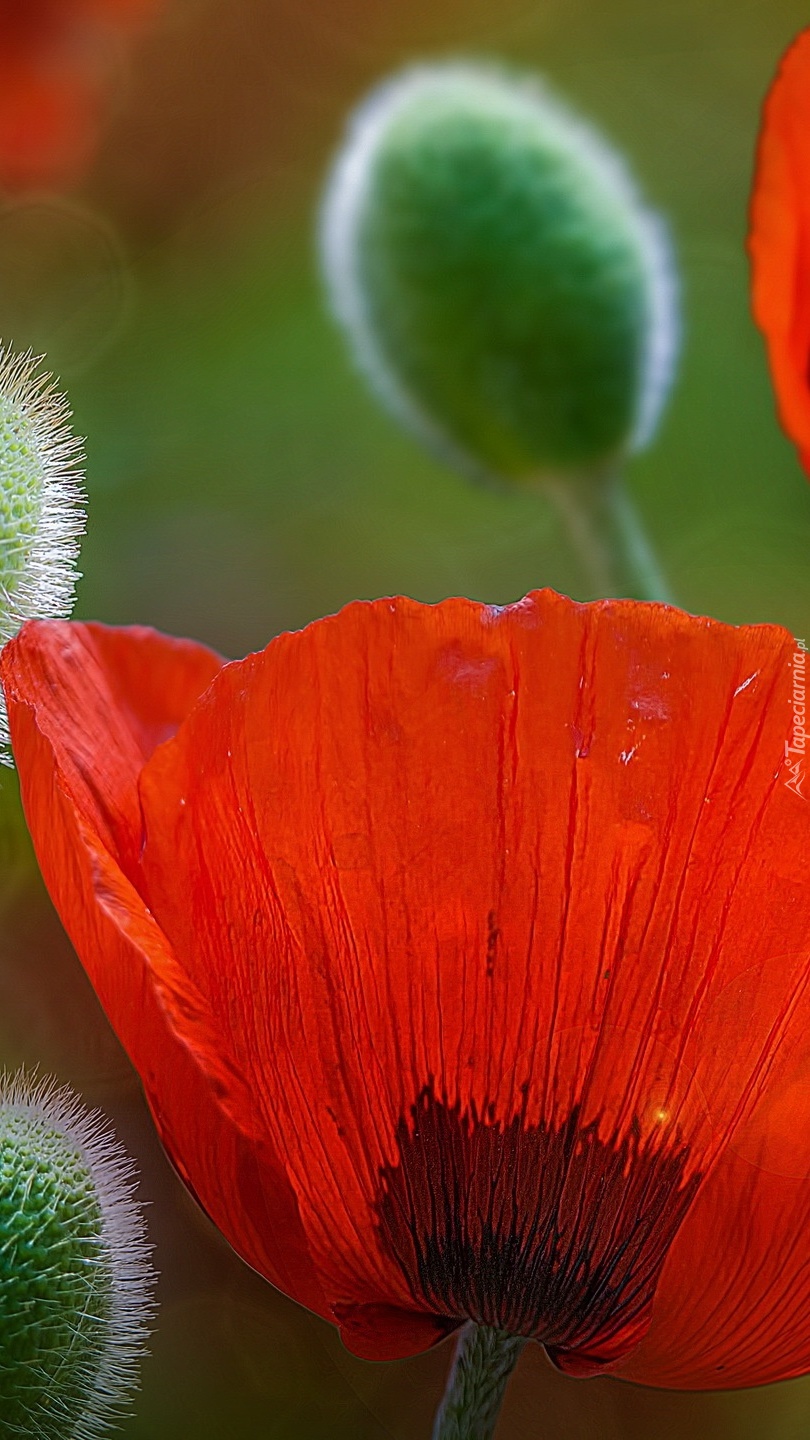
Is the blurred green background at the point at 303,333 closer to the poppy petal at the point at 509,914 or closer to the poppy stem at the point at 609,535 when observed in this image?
the poppy stem at the point at 609,535

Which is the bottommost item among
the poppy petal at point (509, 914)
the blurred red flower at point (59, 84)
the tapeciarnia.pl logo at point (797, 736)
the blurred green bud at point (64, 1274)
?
the blurred green bud at point (64, 1274)

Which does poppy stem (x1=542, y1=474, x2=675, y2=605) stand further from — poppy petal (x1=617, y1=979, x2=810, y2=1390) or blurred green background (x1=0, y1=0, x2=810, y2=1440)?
poppy petal (x1=617, y1=979, x2=810, y2=1390)

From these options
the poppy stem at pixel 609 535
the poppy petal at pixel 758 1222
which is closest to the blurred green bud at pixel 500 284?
the poppy stem at pixel 609 535

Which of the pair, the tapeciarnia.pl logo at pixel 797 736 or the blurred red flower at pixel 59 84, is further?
the blurred red flower at pixel 59 84

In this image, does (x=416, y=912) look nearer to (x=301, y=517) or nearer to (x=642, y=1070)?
(x=642, y=1070)

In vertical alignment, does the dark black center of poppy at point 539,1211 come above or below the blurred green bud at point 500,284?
below

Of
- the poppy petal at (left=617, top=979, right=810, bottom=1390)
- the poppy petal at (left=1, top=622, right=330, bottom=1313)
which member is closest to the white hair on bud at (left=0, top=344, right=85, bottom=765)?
the poppy petal at (left=1, top=622, right=330, bottom=1313)

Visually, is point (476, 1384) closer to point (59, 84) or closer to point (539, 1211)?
point (539, 1211)
